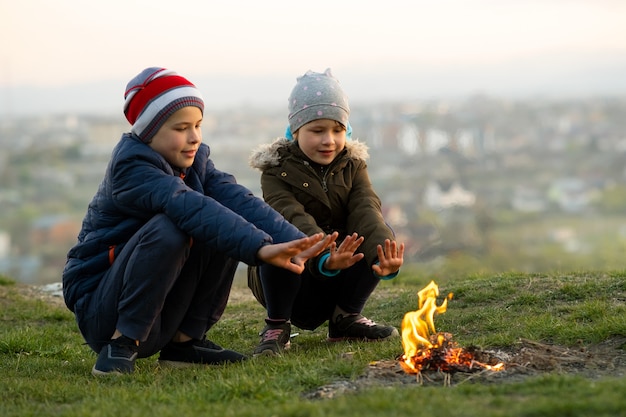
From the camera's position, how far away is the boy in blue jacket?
5348mm

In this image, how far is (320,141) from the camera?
6.70 meters

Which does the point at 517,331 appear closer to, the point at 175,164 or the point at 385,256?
the point at 385,256

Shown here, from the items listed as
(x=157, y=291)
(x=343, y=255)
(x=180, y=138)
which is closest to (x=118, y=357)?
(x=157, y=291)

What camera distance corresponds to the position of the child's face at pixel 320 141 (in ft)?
22.0

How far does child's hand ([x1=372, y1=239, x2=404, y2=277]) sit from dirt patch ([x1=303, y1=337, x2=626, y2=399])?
0.85 meters

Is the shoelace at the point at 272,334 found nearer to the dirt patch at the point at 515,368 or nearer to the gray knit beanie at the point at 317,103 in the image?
the dirt patch at the point at 515,368

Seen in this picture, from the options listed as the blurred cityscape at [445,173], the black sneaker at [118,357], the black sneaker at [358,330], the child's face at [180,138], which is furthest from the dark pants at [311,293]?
the blurred cityscape at [445,173]

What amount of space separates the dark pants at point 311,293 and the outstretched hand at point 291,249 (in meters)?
0.86

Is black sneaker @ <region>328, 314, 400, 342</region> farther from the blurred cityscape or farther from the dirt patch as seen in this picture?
the blurred cityscape

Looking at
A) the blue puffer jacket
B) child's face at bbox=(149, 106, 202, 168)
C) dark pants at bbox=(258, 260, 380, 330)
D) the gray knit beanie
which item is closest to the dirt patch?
the blue puffer jacket

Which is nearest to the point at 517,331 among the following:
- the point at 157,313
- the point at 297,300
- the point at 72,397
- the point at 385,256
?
the point at 385,256

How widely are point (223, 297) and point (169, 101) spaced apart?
1355 mm

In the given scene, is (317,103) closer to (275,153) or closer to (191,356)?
(275,153)

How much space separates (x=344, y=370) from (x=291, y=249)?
79cm
